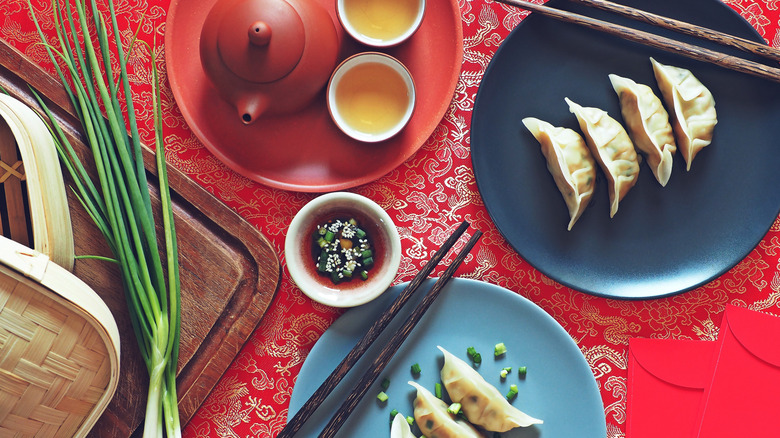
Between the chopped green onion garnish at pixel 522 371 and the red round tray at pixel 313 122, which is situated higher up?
the red round tray at pixel 313 122

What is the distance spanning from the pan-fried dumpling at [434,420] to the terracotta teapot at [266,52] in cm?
72

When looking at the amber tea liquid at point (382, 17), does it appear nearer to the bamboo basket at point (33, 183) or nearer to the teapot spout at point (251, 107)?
the teapot spout at point (251, 107)

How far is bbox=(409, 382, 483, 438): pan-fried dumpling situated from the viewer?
1241 millimetres

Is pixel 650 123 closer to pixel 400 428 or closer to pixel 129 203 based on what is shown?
pixel 400 428

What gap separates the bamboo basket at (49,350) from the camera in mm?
979

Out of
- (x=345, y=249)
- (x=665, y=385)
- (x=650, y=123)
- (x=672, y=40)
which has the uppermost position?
(x=672, y=40)

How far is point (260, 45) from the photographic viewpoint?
1.06 m

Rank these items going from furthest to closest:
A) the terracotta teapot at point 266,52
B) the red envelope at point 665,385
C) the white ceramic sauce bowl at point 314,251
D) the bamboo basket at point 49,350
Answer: the red envelope at point 665,385, the white ceramic sauce bowl at point 314,251, the terracotta teapot at point 266,52, the bamboo basket at point 49,350

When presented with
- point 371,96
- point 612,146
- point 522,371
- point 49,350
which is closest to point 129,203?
point 49,350

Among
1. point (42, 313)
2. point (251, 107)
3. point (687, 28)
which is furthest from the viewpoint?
point (687, 28)

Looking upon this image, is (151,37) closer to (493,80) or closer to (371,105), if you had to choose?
(371,105)

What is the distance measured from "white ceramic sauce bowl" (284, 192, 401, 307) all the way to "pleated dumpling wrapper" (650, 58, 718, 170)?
2.30ft

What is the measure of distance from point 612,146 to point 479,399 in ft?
2.16

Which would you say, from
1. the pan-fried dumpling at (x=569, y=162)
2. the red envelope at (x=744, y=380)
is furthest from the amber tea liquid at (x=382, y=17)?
the red envelope at (x=744, y=380)
